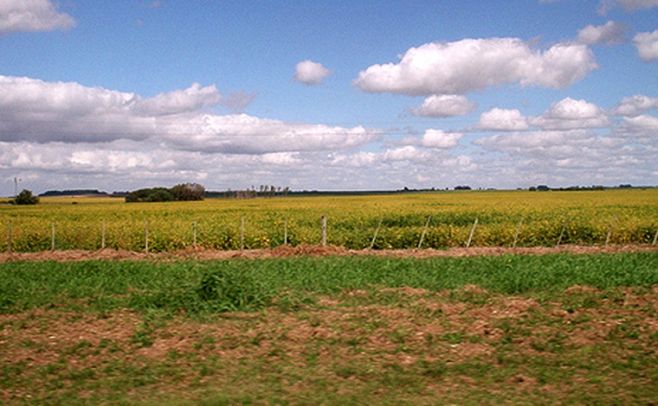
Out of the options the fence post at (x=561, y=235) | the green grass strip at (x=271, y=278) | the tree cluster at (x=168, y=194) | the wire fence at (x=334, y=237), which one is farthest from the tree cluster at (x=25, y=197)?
the fence post at (x=561, y=235)

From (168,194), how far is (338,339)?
71.1m

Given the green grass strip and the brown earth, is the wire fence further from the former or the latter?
the brown earth

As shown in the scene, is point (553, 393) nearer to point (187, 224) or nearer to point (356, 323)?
point (356, 323)

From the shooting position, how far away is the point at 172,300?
13.9 metres

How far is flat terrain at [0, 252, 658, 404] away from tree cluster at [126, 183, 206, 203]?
6176cm

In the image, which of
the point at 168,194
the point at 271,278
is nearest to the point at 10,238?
the point at 271,278

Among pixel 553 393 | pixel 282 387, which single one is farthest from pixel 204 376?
pixel 553 393

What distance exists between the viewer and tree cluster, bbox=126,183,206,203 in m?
78.4

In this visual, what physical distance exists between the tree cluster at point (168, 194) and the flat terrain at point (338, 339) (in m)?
61.8

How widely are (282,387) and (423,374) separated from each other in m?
2.08

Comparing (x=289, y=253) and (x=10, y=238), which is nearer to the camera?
(x=289, y=253)

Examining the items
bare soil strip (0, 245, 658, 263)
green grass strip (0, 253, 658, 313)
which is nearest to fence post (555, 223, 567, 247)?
bare soil strip (0, 245, 658, 263)

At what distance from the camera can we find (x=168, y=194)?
7888cm

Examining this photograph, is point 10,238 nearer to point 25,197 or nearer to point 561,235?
point 561,235
